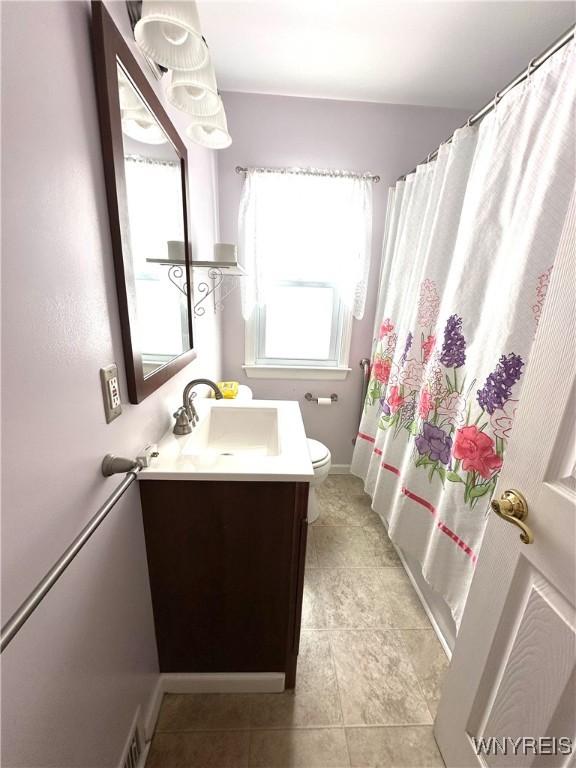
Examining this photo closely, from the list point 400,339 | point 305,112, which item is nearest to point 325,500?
point 400,339

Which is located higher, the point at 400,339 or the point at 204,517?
the point at 400,339

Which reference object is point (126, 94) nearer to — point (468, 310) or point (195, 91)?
point (195, 91)

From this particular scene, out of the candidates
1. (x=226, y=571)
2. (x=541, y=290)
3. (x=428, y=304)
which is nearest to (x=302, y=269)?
(x=428, y=304)

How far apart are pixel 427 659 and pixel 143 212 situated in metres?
1.92

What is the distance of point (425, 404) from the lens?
1227mm

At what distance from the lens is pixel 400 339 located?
1535mm

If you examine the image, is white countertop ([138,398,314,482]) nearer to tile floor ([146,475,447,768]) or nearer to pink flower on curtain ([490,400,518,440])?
pink flower on curtain ([490,400,518,440])

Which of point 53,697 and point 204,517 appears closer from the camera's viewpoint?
point 53,697

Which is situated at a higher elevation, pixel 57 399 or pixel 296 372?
pixel 57 399

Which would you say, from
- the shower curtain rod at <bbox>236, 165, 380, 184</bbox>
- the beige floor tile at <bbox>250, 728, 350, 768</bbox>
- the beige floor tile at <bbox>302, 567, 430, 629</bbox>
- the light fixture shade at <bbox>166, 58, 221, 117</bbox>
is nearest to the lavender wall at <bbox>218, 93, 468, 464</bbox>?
the shower curtain rod at <bbox>236, 165, 380, 184</bbox>

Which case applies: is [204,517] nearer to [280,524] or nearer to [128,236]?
[280,524]

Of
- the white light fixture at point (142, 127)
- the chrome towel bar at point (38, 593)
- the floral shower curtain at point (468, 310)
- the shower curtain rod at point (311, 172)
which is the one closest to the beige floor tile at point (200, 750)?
the floral shower curtain at point (468, 310)

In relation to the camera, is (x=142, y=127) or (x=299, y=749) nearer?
(x=142, y=127)

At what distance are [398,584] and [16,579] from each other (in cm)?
162
